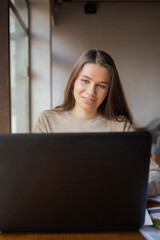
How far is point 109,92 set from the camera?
3.58 feet

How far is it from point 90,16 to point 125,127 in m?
4.03

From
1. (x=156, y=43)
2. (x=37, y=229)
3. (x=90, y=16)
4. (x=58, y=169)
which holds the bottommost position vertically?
(x=37, y=229)

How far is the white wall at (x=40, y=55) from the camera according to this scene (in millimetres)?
3449

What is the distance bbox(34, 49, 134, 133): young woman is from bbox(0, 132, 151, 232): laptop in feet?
1.71

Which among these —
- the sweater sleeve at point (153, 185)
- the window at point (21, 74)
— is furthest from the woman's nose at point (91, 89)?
the window at point (21, 74)

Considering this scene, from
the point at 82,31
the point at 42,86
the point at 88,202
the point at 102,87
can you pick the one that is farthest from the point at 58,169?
the point at 82,31

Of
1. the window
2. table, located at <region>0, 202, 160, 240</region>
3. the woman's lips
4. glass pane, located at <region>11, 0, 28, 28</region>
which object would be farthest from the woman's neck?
glass pane, located at <region>11, 0, 28, 28</region>

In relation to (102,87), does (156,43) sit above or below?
above

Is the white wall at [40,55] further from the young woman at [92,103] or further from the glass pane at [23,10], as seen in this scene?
the young woman at [92,103]

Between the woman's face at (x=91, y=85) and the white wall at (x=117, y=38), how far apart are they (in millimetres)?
3696

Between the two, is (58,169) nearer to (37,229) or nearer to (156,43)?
(37,229)

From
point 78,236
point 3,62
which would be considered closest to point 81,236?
point 78,236

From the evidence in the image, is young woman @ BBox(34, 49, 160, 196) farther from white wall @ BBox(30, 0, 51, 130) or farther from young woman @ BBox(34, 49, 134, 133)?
white wall @ BBox(30, 0, 51, 130)

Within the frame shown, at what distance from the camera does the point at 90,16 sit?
4.71 metres
